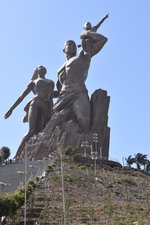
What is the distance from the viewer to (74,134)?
137 feet

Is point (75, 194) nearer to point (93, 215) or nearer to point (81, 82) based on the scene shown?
point (93, 215)

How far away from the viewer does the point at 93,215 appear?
52.6 feet

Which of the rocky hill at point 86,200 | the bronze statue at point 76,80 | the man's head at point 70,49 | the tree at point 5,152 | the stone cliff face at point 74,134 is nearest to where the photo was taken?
the rocky hill at point 86,200

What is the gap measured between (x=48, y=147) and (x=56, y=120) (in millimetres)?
2854

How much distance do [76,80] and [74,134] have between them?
550 cm

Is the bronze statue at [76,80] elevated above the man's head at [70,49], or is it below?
below

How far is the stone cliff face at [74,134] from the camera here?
136 ft

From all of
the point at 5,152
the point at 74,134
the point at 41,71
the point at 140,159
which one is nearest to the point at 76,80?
the point at 41,71

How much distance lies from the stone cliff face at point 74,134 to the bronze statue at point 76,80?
2.63 ft

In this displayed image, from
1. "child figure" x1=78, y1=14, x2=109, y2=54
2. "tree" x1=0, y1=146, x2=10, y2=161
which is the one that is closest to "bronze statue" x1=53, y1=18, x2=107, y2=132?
"child figure" x1=78, y1=14, x2=109, y2=54

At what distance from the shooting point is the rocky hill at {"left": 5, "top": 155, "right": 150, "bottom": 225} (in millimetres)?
15773

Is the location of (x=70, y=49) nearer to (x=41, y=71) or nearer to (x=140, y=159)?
(x=41, y=71)

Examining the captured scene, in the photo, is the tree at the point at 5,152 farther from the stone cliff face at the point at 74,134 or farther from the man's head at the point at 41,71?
the man's head at the point at 41,71

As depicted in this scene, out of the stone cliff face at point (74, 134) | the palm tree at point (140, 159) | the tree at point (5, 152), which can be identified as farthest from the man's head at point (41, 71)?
the palm tree at point (140, 159)
